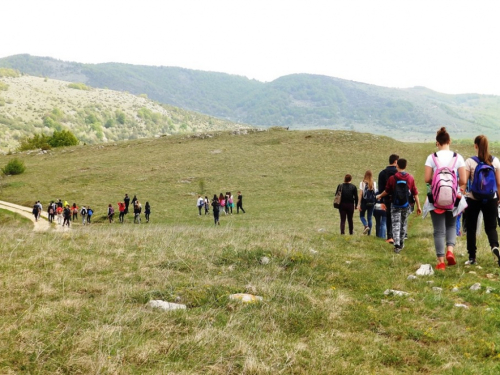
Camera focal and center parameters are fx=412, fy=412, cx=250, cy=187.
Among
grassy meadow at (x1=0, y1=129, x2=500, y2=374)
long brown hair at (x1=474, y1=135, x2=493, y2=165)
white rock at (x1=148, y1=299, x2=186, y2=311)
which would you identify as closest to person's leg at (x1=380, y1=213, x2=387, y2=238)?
grassy meadow at (x1=0, y1=129, x2=500, y2=374)

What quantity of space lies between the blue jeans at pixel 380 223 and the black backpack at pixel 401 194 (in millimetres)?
2739

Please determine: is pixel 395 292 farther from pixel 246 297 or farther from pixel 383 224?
pixel 383 224

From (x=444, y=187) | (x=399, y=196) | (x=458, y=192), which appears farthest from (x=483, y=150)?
(x=399, y=196)

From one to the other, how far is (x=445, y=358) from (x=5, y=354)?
545 cm

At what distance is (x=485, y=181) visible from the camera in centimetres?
962

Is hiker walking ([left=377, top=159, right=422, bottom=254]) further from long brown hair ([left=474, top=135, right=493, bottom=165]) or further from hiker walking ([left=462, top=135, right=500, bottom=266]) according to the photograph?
long brown hair ([left=474, top=135, right=493, bottom=165])

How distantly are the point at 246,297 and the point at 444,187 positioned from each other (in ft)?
17.6

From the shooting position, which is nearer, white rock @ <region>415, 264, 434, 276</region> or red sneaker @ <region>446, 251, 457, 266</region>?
white rock @ <region>415, 264, 434, 276</region>

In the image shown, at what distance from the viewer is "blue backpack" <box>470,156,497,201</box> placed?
9609 millimetres

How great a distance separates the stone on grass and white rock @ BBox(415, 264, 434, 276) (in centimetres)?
428

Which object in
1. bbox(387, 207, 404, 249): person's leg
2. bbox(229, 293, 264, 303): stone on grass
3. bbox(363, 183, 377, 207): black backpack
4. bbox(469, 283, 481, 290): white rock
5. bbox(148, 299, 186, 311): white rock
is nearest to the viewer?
bbox(148, 299, 186, 311): white rock

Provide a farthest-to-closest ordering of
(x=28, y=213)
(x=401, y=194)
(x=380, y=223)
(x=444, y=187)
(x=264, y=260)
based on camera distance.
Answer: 1. (x=28, y=213)
2. (x=380, y=223)
3. (x=401, y=194)
4. (x=264, y=260)
5. (x=444, y=187)

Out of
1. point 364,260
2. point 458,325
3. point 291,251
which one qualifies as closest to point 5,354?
point 458,325

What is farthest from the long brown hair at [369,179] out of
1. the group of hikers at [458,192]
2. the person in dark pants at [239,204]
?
the person in dark pants at [239,204]
